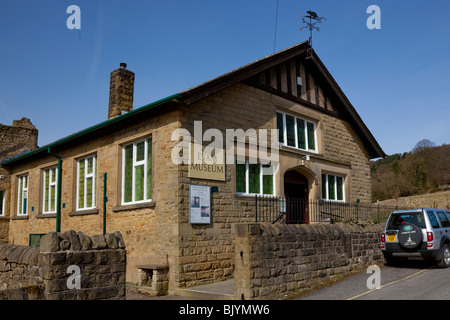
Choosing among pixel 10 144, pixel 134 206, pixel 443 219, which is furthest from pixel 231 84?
pixel 10 144

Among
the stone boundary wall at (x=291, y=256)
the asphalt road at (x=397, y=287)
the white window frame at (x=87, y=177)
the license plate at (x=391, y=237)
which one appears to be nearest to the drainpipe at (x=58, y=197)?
the white window frame at (x=87, y=177)

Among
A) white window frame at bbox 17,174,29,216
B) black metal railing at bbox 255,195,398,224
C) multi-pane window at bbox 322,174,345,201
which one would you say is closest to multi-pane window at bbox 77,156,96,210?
white window frame at bbox 17,174,29,216

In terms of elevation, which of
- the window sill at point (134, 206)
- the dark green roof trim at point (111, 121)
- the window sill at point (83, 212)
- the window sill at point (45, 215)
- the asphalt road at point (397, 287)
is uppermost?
the dark green roof trim at point (111, 121)

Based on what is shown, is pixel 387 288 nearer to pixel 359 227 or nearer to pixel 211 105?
pixel 359 227

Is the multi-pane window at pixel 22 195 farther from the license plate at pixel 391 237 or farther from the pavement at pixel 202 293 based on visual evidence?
the license plate at pixel 391 237

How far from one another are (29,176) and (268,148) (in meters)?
11.8

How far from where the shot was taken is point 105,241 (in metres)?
6.96

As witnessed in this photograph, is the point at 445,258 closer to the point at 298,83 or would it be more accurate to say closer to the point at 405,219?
the point at 405,219

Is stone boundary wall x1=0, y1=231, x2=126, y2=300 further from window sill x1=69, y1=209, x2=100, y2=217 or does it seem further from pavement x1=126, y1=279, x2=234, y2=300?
window sill x1=69, y1=209, x2=100, y2=217

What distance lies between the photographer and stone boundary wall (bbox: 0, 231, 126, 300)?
6.18 meters

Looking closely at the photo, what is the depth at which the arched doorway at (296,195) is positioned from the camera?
15351mm

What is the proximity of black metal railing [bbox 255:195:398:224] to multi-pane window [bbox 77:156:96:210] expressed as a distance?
6.03 meters

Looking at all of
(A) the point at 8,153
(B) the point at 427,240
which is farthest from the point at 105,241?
(A) the point at 8,153

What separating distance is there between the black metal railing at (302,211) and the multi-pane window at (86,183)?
6.03 m
